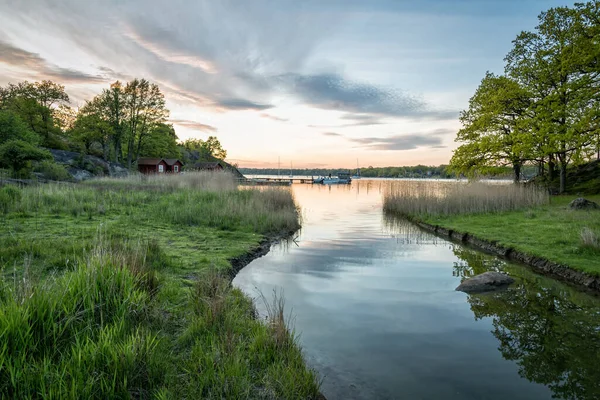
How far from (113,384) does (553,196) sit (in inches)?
1118

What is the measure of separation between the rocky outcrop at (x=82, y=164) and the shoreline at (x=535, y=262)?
4031cm

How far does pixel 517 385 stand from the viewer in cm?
484

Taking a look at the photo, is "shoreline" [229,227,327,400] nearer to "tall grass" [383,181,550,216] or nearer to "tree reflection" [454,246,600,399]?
"tree reflection" [454,246,600,399]

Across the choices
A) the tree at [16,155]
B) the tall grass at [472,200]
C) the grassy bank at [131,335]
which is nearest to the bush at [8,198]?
the grassy bank at [131,335]

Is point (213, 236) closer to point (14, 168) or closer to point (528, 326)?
point (528, 326)

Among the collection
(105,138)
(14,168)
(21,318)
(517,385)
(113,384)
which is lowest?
(517,385)

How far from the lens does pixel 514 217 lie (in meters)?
17.8

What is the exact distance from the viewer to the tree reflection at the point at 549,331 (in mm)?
4891

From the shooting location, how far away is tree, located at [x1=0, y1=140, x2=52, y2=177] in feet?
84.2

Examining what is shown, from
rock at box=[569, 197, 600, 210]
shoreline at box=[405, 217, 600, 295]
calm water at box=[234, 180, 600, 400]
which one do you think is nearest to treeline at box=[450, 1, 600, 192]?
rock at box=[569, 197, 600, 210]

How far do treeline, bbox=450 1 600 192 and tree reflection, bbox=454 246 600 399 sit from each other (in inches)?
659

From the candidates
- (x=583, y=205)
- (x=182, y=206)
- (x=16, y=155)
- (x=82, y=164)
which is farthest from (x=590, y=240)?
(x=82, y=164)

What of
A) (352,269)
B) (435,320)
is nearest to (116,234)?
(352,269)

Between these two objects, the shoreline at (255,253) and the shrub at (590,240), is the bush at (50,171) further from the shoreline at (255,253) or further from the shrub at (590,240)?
the shrub at (590,240)
